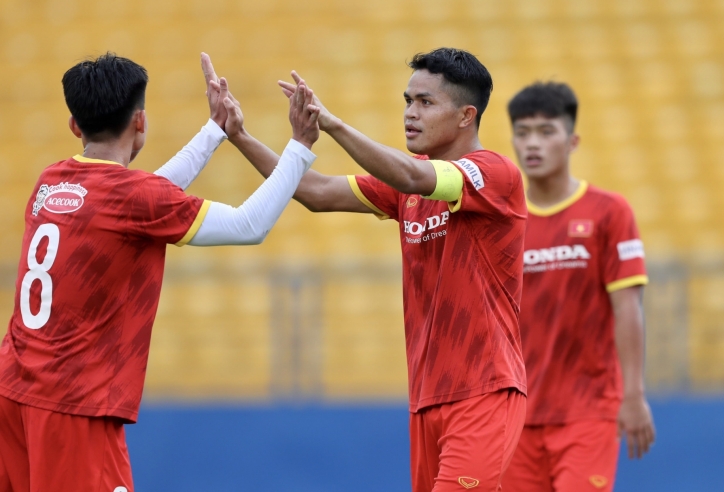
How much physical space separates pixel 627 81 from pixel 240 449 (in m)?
6.15

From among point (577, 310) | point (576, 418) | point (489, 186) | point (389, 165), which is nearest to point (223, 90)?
point (389, 165)

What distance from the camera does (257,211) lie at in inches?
179

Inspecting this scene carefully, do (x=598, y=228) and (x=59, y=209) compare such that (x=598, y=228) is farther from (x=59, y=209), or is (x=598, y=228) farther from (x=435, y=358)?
(x=59, y=209)

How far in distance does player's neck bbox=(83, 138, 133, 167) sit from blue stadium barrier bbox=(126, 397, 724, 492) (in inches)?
177

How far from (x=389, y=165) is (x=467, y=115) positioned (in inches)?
27.4

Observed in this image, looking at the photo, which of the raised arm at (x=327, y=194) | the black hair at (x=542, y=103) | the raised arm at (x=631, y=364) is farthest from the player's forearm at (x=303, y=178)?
the raised arm at (x=631, y=364)

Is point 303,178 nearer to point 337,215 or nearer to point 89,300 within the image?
point 89,300

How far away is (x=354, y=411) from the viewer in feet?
29.0

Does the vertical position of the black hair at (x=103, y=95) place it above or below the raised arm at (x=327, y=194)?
above

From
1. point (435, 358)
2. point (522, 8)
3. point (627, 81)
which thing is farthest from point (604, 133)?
point (435, 358)

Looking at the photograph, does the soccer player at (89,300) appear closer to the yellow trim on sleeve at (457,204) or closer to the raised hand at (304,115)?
the raised hand at (304,115)

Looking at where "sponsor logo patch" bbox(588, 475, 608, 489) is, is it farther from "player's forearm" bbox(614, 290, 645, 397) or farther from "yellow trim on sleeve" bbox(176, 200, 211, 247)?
"yellow trim on sleeve" bbox(176, 200, 211, 247)

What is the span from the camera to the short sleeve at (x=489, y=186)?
15.3 feet

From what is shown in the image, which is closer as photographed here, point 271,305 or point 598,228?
point 598,228
